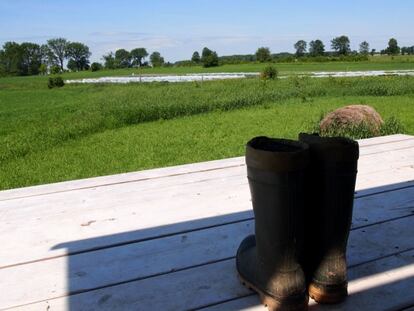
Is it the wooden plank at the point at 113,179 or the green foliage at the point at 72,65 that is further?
the green foliage at the point at 72,65

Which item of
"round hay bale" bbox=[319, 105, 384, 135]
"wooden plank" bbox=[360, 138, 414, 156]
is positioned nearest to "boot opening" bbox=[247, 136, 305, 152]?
"wooden plank" bbox=[360, 138, 414, 156]

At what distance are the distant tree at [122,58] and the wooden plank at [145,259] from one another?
81659 mm

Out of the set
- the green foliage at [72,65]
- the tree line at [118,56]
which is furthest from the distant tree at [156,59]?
the green foliage at [72,65]

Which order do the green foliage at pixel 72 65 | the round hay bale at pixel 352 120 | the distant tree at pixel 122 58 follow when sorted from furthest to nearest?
the green foliage at pixel 72 65, the distant tree at pixel 122 58, the round hay bale at pixel 352 120

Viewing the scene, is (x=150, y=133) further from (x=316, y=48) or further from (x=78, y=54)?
(x=78, y=54)

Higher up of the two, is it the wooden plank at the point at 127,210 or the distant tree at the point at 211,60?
the distant tree at the point at 211,60

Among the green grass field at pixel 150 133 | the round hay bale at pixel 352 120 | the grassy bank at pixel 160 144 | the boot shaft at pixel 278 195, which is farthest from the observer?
the round hay bale at pixel 352 120

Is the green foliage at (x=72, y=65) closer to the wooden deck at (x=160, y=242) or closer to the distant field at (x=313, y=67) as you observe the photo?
the distant field at (x=313, y=67)

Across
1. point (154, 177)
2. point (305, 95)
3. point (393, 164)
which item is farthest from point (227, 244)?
point (305, 95)

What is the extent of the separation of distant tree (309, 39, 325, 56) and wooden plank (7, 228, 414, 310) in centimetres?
7446

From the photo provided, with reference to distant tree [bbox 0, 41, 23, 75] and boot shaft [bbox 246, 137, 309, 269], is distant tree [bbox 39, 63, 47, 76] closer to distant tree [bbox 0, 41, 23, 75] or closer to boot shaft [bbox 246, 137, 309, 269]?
distant tree [bbox 0, 41, 23, 75]

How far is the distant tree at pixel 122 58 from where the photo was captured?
80312 mm

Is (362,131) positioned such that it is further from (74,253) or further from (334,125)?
(74,253)

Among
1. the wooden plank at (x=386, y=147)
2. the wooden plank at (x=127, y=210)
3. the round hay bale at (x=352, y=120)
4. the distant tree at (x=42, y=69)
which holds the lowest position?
the round hay bale at (x=352, y=120)
